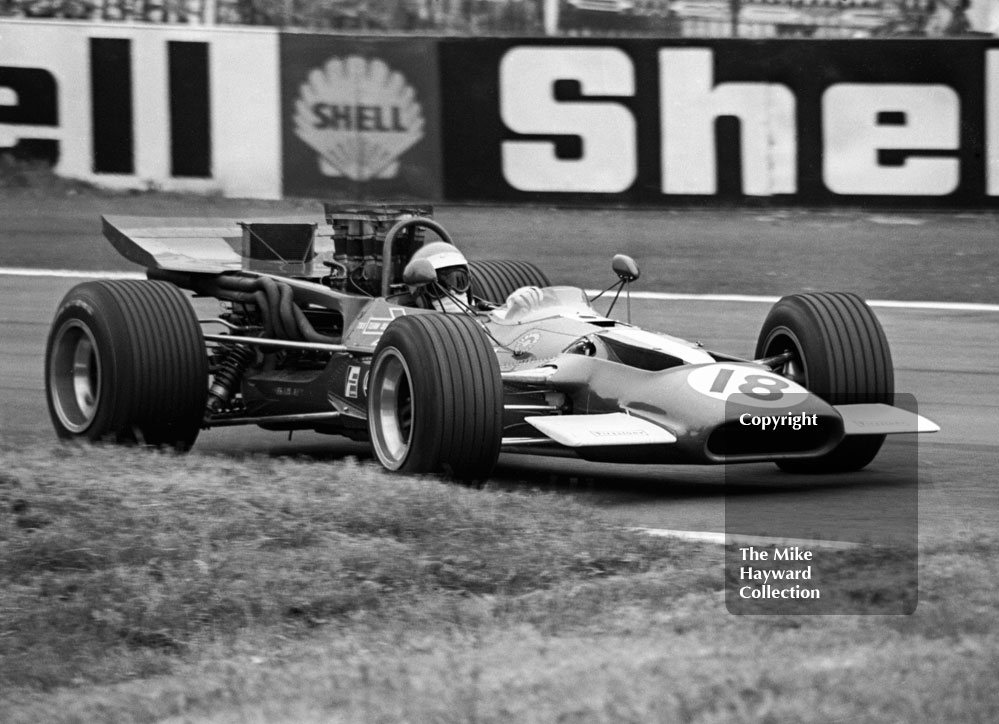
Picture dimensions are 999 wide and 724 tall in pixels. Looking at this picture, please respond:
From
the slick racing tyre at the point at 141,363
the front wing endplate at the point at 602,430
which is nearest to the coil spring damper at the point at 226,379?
the slick racing tyre at the point at 141,363

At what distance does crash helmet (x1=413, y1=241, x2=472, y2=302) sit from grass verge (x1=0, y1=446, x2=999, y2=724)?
170cm

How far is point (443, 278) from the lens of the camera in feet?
28.5

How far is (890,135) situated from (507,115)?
348cm

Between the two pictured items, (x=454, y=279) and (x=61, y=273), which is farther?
(x=61, y=273)

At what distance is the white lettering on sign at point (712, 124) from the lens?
51.0ft

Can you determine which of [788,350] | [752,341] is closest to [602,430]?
[788,350]

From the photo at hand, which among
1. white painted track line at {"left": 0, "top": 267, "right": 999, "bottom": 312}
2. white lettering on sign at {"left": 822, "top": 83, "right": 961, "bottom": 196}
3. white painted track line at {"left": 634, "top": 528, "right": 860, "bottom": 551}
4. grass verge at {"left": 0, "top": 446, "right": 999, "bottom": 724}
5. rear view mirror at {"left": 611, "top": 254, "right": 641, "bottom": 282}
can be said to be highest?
white lettering on sign at {"left": 822, "top": 83, "right": 961, "bottom": 196}

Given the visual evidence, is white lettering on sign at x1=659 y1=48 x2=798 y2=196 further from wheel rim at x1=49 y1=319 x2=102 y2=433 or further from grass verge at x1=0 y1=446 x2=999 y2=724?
grass verge at x1=0 y1=446 x2=999 y2=724

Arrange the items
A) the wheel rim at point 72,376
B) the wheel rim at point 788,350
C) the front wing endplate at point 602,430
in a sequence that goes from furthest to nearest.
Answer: the wheel rim at point 72,376
the wheel rim at point 788,350
the front wing endplate at point 602,430

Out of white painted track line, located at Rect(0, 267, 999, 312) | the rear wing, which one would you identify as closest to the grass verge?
the rear wing

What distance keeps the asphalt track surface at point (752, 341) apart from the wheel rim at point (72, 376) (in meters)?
0.24

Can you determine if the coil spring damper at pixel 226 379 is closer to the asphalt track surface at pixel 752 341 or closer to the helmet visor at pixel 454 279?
the asphalt track surface at pixel 752 341

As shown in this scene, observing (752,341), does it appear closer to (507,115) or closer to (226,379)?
(226,379)

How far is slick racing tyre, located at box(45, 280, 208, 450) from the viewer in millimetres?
8328
